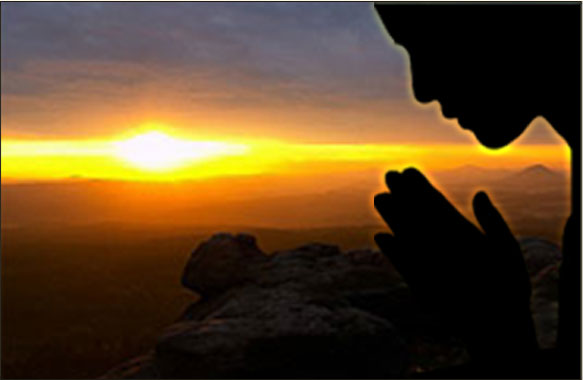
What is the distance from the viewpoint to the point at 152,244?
105188 millimetres

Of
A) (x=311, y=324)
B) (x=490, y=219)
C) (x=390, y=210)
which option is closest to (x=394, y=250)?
(x=390, y=210)

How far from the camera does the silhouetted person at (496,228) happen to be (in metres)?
3.36

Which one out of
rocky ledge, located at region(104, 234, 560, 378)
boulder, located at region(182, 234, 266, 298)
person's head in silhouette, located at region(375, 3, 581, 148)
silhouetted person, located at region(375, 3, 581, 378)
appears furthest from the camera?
boulder, located at region(182, 234, 266, 298)

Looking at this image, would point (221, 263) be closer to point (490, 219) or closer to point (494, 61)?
point (494, 61)

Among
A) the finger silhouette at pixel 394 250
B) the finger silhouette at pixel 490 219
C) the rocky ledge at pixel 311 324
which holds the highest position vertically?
the finger silhouette at pixel 490 219

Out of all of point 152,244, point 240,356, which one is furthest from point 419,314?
point 152,244

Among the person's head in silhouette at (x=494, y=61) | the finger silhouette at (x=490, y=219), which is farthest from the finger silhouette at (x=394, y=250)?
the person's head in silhouette at (x=494, y=61)

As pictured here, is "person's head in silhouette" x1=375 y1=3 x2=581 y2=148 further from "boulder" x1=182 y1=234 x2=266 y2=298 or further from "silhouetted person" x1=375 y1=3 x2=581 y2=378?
"boulder" x1=182 y1=234 x2=266 y2=298

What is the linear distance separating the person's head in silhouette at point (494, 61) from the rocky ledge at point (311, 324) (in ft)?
44.9

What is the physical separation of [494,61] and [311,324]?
636 inches

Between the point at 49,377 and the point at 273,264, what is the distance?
12.8 meters

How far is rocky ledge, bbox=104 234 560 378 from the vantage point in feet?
60.5

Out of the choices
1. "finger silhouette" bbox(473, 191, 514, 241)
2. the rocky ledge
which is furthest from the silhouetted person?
the rocky ledge

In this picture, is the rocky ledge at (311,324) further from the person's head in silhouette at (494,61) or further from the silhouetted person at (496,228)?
the silhouetted person at (496,228)
